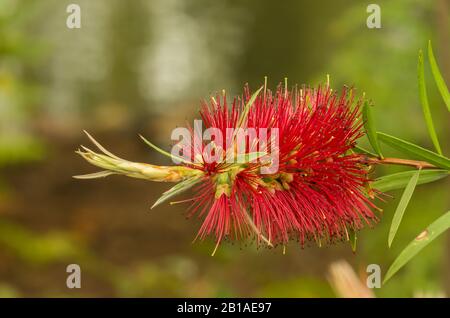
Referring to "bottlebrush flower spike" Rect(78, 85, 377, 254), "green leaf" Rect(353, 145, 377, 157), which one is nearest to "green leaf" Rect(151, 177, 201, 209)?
"bottlebrush flower spike" Rect(78, 85, 377, 254)

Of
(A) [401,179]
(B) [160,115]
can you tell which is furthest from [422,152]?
(B) [160,115]

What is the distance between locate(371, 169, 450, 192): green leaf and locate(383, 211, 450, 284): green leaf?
48 millimetres

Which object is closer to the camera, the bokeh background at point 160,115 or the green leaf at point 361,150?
the green leaf at point 361,150

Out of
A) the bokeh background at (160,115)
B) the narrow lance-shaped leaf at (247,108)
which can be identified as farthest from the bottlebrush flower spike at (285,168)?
the bokeh background at (160,115)

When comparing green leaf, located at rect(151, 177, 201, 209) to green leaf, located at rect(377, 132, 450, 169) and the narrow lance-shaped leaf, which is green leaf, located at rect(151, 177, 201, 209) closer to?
the narrow lance-shaped leaf

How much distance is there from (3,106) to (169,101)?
160 centimetres

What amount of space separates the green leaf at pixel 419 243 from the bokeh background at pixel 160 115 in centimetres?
85

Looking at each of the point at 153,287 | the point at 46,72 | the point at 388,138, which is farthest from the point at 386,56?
the point at 46,72

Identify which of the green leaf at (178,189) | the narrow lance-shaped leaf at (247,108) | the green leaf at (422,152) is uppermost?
the narrow lance-shaped leaf at (247,108)

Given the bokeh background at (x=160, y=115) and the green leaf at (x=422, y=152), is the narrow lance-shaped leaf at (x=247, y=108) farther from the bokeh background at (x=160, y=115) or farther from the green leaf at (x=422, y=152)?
the bokeh background at (x=160, y=115)

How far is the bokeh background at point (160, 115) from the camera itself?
7.35ft

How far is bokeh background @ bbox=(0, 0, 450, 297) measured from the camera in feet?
7.35

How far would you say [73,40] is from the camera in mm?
5324

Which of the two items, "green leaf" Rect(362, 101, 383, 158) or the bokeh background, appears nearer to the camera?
"green leaf" Rect(362, 101, 383, 158)
